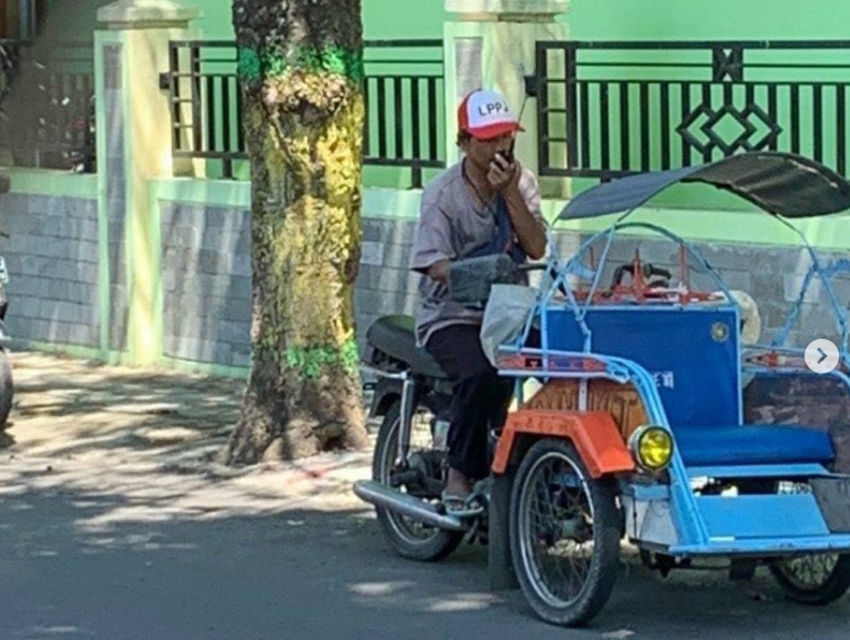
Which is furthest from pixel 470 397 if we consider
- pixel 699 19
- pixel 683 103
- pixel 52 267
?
pixel 52 267

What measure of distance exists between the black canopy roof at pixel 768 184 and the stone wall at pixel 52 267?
8.62 m

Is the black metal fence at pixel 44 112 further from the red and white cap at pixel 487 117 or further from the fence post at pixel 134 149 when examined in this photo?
the red and white cap at pixel 487 117

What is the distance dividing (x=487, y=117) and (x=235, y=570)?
2.12 m

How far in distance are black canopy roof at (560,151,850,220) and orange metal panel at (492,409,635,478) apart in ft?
2.30

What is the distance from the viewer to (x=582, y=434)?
303 inches

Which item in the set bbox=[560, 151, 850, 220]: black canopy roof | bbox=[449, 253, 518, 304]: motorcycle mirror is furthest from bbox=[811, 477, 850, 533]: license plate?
bbox=[449, 253, 518, 304]: motorcycle mirror

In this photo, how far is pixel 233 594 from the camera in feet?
28.4

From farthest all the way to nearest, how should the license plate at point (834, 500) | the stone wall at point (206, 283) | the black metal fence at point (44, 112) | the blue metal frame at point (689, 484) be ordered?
1. the black metal fence at point (44, 112)
2. the stone wall at point (206, 283)
3. the license plate at point (834, 500)
4. the blue metal frame at point (689, 484)

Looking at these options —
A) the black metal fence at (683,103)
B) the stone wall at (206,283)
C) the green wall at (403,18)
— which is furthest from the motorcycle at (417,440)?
the green wall at (403,18)

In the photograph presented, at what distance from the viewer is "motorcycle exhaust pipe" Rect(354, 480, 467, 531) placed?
8.59 meters

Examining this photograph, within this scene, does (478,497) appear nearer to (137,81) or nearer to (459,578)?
(459,578)

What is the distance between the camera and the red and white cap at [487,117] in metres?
8.59

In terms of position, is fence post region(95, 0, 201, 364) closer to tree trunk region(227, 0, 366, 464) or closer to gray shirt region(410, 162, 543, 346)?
tree trunk region(227, 0, 366, 464)

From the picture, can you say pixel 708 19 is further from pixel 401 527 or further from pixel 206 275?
pixel 401 527
